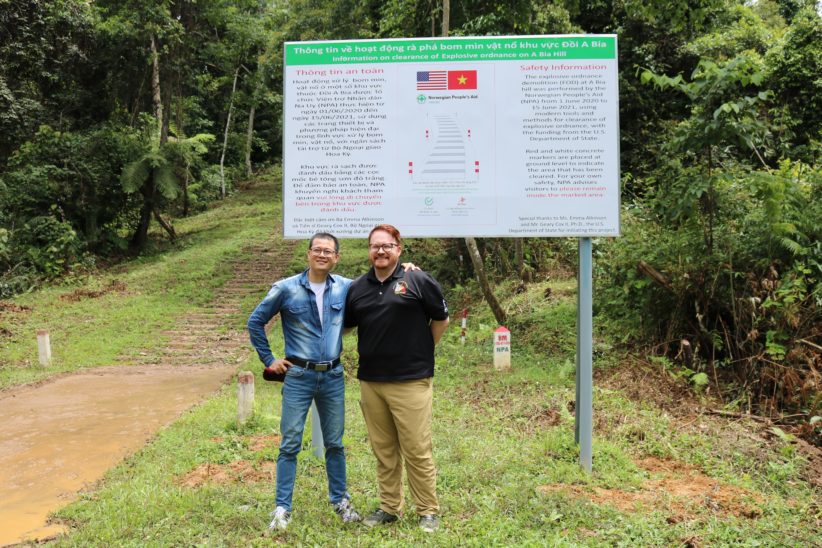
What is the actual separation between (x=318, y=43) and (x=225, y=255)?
1460 centimetres

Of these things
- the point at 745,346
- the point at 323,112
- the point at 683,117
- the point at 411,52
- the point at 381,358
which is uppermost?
the point at 683,117

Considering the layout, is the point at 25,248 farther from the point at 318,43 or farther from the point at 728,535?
the point at 728,535

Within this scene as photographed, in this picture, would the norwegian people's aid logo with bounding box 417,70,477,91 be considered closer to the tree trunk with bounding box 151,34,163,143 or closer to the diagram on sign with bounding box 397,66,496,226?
the diagram on sign with bounding box 397,66,496,226

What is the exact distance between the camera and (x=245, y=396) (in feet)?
20.7

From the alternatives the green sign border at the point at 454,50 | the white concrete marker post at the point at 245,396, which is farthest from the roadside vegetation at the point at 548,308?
the green sign border at the point at 454,50

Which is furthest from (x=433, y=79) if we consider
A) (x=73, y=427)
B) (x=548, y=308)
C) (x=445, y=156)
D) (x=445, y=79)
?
(x=548, y=308)

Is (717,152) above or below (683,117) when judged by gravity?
below

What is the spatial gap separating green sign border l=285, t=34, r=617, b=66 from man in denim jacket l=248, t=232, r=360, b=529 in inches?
64.6

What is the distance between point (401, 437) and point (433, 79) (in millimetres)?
2638

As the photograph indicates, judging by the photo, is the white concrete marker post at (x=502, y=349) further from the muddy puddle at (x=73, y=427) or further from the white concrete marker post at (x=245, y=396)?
the muddy puddle at (x=73, y=427)

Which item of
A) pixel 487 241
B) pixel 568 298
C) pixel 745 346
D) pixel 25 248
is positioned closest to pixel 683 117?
pixel 487 241

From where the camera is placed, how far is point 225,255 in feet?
61.5

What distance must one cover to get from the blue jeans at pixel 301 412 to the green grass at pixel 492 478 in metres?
0.33

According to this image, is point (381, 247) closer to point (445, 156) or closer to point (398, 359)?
point (398, 359)
